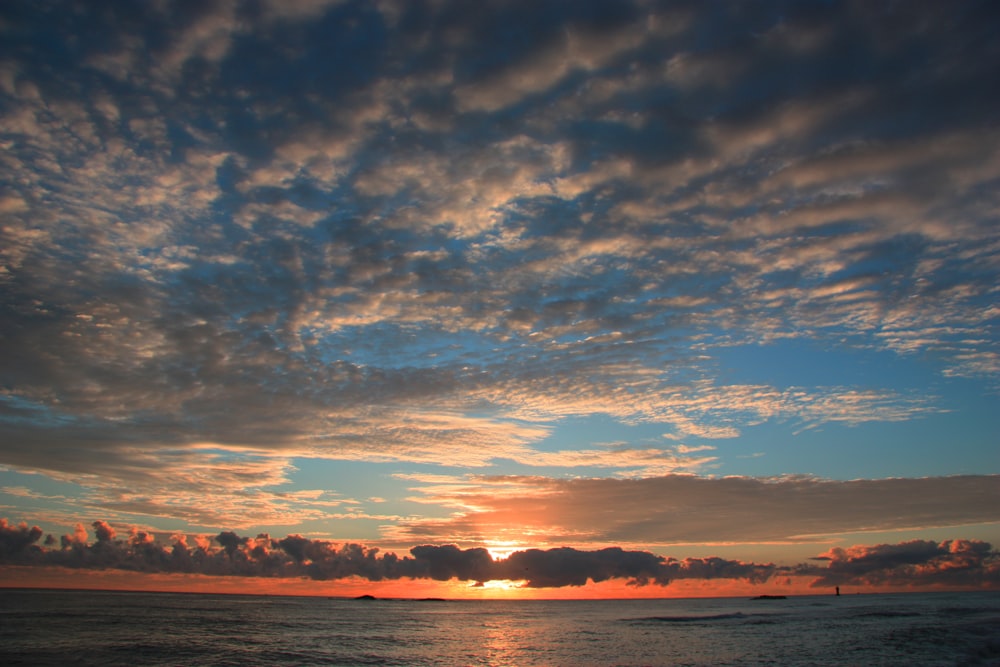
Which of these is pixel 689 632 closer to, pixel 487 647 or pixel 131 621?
pixel 487 647

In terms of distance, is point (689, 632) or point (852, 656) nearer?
point (852, 656)

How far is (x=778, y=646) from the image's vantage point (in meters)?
76.7

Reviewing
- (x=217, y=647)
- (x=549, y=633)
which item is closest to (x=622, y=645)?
(x=549, y=633)

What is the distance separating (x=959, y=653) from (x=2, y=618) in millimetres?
141951

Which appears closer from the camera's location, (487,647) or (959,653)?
(959,653)

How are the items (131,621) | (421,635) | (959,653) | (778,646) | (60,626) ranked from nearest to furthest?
(959,653), (778,646), (60,626), (421,635), (131,621)

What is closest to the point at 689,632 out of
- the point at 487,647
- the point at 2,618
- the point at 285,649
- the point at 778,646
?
the point at 778,646

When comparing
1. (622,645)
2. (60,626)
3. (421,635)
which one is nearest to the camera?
(622,645)

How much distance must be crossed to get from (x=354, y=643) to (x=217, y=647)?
18.6m

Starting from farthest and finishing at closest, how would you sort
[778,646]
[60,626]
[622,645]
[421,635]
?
[421,635] < [60,626] < [622,645] < [778,646]

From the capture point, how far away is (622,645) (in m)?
83.2

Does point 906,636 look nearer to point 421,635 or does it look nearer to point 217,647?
point 421,635

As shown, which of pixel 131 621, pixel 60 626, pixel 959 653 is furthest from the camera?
pixel 131 621

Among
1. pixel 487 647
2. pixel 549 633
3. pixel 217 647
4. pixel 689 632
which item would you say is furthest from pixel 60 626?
pixel 689 632
